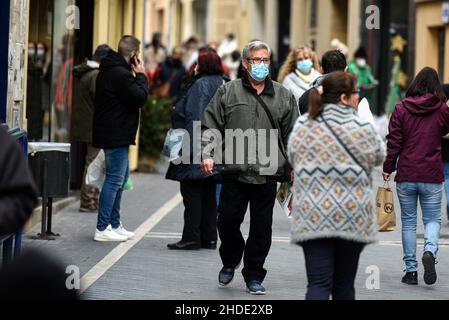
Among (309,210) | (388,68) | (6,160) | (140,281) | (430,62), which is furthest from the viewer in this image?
(388,68)

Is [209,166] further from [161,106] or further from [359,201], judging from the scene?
[161,106]

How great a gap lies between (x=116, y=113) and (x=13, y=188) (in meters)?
7.36

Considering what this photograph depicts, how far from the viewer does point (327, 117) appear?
6.56 m

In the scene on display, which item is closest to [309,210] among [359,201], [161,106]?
[359,201]

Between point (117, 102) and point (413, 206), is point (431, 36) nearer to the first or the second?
point (117, 102)

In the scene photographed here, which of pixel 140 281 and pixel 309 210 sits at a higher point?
pixel 309 210

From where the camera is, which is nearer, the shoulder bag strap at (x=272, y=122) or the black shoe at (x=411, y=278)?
the shoulder bag strap at (x=272, y=122)

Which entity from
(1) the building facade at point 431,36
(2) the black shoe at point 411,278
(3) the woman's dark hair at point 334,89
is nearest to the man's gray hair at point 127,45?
(2) the black shoe at point 411,278

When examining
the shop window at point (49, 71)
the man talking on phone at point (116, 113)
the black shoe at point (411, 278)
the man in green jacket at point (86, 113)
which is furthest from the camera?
the man in green jacket at point (86, 113)

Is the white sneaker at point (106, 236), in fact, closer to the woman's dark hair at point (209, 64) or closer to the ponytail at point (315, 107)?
the woman's dark hair at point (209, 64)

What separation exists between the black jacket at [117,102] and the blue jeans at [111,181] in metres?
0.12

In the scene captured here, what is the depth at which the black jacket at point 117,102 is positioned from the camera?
36.7 feet

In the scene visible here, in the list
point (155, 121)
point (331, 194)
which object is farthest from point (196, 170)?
point (155, 121)
